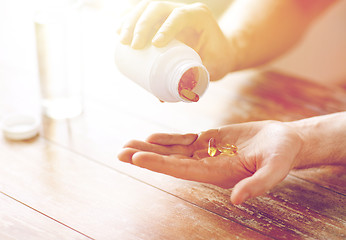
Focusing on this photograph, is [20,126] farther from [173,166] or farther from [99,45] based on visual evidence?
[99,45]

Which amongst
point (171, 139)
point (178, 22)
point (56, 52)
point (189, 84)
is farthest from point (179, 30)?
point (56, 52)

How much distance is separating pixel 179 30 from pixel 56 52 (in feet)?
1.09

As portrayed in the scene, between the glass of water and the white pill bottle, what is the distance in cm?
23

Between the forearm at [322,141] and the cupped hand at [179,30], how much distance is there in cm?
28

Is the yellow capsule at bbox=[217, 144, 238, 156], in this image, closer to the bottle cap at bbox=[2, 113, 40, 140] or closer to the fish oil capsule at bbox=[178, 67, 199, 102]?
the fish oil capsule at bbox=[178, 67, 199, 102]

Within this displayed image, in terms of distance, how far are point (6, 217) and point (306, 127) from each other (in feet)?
2.08

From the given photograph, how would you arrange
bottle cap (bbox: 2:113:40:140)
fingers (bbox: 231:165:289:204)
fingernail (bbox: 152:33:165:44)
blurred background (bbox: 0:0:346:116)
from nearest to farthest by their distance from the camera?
fingers (bbox: 231:165:289:204), fingernail (bbox: 152:33:165:44), bottle cap (bbox: 2:113:40:140), blurred background (bbox: 0:0:346:116)

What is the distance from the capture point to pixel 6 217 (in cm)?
63

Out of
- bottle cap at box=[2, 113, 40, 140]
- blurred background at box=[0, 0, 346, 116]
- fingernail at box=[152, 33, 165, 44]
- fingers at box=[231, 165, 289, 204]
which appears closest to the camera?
fingers at box=[231, 165, 289, 204]

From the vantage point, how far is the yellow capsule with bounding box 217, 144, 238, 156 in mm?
753

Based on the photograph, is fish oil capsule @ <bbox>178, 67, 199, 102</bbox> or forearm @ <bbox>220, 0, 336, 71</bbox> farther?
forearm @ <bbox>220, 0, 336, 71</bbox>

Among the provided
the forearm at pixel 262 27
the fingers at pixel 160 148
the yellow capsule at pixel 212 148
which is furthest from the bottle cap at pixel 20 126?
the forearm at pixel 262 27

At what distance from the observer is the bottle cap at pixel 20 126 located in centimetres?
83

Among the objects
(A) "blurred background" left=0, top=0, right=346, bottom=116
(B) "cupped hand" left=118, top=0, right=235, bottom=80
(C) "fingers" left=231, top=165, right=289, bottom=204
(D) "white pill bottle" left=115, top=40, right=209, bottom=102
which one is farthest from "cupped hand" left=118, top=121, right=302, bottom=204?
(A) "blurred background" left=0, top=0, right=346, bottom=116
